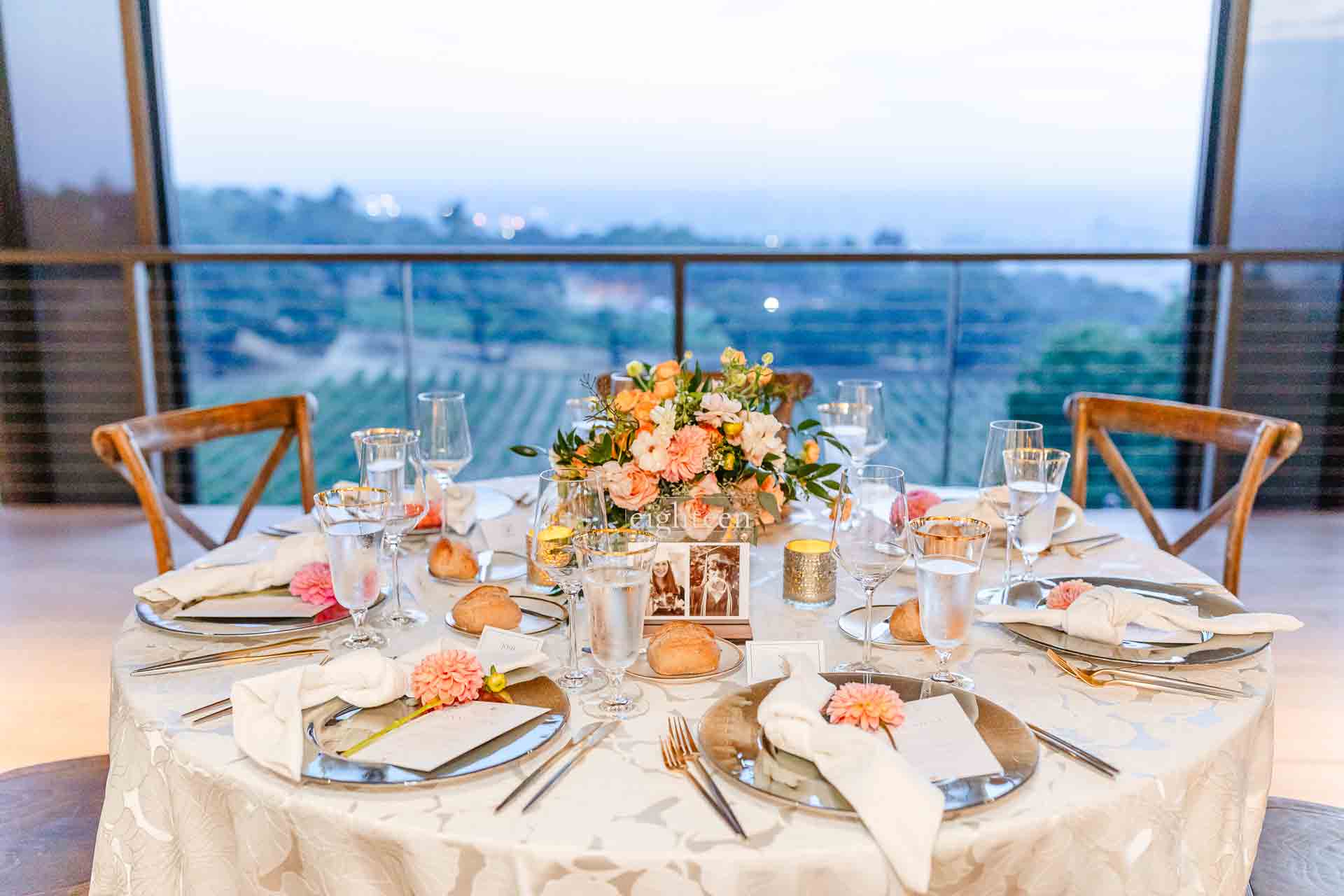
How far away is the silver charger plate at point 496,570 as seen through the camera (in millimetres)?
1547

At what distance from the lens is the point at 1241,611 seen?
1.40 meters

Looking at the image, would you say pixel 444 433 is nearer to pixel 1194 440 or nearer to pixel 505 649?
pixel 505 649

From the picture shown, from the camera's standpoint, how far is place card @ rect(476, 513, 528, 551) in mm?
1682

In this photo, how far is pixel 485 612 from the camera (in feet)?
4.38

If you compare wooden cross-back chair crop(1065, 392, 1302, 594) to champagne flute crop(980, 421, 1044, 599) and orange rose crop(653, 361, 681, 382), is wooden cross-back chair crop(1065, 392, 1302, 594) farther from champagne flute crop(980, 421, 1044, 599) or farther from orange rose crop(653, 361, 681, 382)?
orange rose crop(653, 361, 681, 382)

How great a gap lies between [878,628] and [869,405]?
0.66m

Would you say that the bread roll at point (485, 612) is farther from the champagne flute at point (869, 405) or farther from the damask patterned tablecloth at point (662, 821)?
the champagne flute at point (869, 405)

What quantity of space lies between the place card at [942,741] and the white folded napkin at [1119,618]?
0.87ft

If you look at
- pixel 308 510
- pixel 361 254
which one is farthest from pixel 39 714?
pixel 361 254

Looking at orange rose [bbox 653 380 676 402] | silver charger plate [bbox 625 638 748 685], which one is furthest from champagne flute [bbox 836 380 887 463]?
silver charger plate [bbox 625 638 748 685]

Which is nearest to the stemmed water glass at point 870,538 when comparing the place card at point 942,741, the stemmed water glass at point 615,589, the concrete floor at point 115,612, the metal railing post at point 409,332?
the place card at point 942,741

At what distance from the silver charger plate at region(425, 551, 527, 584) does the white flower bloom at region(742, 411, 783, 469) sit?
14.7 inches

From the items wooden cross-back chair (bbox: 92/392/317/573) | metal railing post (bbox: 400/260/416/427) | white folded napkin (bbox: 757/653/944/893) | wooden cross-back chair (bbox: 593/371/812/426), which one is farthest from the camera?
metal railing post (bbox: 400/260/416/427)

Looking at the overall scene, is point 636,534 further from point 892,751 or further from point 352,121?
point 352,121
